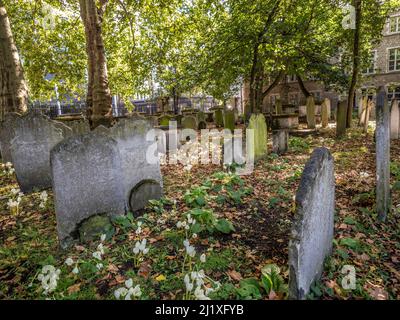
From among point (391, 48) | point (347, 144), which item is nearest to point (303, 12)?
point (347, 144)

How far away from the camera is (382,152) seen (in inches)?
150

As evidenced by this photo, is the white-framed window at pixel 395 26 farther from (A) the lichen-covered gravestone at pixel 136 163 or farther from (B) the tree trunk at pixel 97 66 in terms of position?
(A) the lichen-covered gravestone at pixel 136 163

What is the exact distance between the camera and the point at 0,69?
729cm

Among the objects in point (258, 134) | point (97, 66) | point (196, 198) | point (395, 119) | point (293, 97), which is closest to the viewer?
point (196, 198)

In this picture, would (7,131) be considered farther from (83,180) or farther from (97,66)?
(83,180)

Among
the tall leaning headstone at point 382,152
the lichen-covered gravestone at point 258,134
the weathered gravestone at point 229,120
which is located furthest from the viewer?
the weathered gravestone at point 229,120

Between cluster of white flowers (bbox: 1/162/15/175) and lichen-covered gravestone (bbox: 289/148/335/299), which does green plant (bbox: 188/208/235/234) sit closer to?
lichen-covered gravestone (bbox: 289/148/335/299)

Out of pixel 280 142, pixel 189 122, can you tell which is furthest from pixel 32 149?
pixel 189 122

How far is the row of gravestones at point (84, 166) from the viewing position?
3350mm

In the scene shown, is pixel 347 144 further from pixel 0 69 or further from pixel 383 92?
pixel 0 69

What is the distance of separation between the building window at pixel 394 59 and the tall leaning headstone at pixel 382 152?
96.3 ft

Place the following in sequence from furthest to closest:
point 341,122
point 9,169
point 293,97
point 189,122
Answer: point 293,97
point 189,122
point 341,122
point 9,169

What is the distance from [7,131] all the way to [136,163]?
347 cm

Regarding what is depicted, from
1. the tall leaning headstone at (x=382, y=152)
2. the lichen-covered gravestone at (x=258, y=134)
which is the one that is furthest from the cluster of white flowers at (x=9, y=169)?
the tall leaning headstone at (x=382, y=152)
